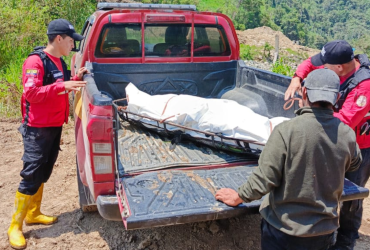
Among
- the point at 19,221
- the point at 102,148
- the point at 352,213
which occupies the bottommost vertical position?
the point at 19,221

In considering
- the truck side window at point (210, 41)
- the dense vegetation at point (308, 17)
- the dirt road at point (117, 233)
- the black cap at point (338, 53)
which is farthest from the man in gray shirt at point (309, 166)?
the dense vegetation at point (308, 17)

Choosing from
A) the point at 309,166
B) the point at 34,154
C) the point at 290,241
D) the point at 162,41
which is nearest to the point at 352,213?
the point at 290,241

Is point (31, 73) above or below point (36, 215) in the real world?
above

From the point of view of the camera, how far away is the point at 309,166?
1.88 m

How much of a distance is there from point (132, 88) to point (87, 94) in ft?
4.81

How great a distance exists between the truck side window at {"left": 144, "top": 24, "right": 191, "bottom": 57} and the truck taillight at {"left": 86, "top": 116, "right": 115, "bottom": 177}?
2.17 meters

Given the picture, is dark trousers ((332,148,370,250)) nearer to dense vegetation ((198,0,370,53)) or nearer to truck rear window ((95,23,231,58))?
truck rear window ((95,23,231,58))

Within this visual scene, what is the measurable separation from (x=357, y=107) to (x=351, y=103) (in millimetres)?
56

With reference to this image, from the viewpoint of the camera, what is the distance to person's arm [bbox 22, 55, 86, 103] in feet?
9.45

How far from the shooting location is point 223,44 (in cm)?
474

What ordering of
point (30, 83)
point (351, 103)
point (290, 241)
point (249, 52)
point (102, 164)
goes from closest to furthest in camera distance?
point (290, 241)
point (102, 164)
point (351, 103)
point (30, 83)
point (249, 52)

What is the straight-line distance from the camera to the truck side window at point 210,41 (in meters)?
4.57

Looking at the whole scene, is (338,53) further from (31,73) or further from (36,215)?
(36,215)

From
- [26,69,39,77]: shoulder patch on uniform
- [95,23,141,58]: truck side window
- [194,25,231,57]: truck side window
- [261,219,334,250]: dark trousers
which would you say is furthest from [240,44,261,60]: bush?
[261,219,334,250]: dark trousers
